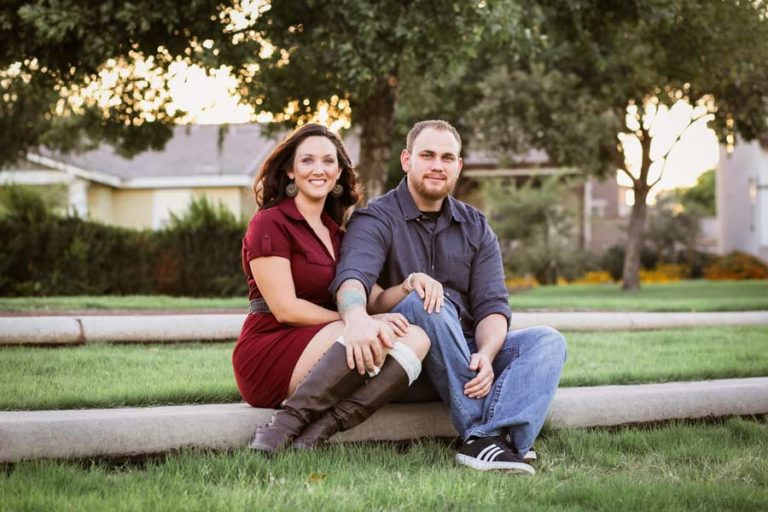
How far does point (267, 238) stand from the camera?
3.94 m

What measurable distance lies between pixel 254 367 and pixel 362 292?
60 cm

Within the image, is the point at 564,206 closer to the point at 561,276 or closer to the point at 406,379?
the point at 561,276

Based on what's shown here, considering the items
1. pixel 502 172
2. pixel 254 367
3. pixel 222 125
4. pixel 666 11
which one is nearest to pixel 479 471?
pixel 254 367

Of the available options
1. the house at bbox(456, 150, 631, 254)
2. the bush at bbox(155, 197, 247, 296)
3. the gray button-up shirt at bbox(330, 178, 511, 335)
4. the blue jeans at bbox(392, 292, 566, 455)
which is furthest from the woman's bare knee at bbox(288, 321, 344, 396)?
the house at bbox(456, 150, 631, 254)

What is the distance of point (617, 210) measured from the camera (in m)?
38.5

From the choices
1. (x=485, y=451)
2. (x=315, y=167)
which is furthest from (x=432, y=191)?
(x=485, y=451)

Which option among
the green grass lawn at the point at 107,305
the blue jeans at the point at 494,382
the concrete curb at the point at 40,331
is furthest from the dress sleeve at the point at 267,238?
the green grass lawn at the point at 107,305

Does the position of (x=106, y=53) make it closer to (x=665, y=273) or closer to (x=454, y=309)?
(x=454, y=309)

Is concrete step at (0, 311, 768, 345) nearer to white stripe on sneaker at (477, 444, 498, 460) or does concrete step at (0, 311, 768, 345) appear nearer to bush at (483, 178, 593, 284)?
white stripe on sneaker at (477, 444, 498, 460)

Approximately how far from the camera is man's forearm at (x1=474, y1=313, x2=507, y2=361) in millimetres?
4035

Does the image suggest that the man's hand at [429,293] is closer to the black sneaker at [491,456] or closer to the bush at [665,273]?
the black sneaker at [491,456]

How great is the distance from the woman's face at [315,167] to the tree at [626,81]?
7271 mm

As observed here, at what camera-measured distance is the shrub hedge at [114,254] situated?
40.8ft

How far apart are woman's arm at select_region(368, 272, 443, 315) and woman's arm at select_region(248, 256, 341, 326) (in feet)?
→ 1.09
